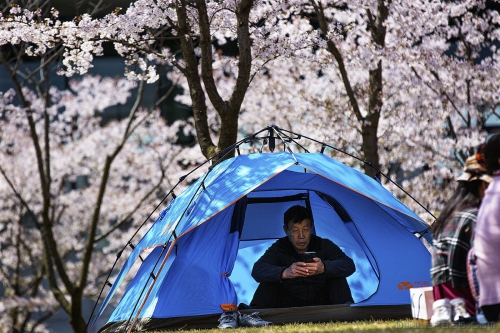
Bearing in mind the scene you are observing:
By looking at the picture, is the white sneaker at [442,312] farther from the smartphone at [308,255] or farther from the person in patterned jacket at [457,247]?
the smartphone at [308,255]

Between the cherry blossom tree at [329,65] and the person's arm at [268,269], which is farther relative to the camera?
the cherry blossom tree at [329,65]

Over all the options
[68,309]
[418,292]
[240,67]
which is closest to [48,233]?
[68,309]

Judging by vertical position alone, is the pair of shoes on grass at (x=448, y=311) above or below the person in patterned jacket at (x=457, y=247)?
below

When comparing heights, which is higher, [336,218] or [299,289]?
[336,218]

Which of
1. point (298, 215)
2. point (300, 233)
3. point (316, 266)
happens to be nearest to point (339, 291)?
point (316, 266)

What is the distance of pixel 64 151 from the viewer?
1661cm

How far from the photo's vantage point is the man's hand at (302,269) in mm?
6281

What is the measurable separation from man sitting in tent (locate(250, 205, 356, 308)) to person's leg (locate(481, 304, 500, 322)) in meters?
2.39

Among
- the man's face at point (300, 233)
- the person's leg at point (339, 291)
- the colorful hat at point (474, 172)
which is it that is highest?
the colorful hat at point (474, 172)

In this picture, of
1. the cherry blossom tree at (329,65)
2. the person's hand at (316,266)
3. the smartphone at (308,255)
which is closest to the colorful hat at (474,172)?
the person's hand at (316,266)

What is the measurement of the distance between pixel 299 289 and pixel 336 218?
1148 millimetres

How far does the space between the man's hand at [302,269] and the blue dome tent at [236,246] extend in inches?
11.4

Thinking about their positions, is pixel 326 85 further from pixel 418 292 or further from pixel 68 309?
pixel 418 292

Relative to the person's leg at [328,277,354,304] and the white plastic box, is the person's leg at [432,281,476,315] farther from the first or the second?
the person's leg at [328,277,354,304]
